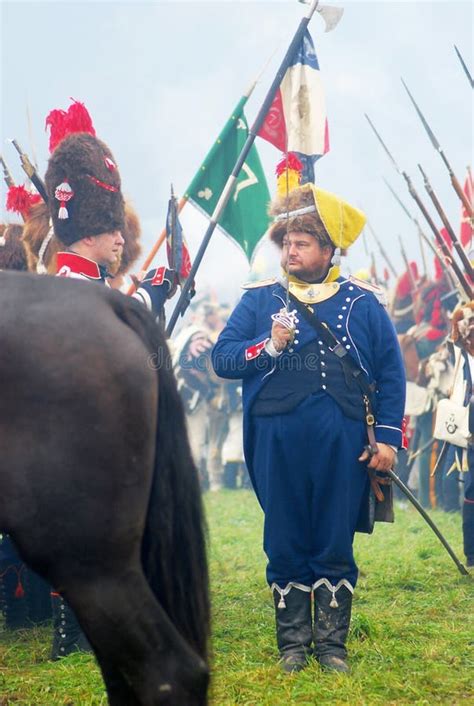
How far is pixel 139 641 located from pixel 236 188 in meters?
3.49

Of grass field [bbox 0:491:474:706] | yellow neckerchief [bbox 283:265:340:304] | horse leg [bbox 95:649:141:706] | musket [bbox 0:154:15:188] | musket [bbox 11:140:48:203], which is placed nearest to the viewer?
horse leg [bbox 95:649:141:706]

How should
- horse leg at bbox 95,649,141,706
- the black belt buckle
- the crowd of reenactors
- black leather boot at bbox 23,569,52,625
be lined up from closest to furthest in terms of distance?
horse leg at bbox 95,649,141,706
the black belt buckle
the crowd of reenactors
black leather boot at bbox 23,569,52,625

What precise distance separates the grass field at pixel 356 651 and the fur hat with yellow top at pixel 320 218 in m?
1.80

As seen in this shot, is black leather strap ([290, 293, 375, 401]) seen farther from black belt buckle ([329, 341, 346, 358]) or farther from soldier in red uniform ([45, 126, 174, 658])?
soldier in red uniform ([45, 126, 174, 658])

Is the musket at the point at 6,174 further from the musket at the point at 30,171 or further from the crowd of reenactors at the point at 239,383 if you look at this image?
the musket at the point at 30,171

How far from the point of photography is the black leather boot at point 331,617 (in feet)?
14.7

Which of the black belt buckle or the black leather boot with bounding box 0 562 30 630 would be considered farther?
the black leather boot with bounding box 0 562 30 630

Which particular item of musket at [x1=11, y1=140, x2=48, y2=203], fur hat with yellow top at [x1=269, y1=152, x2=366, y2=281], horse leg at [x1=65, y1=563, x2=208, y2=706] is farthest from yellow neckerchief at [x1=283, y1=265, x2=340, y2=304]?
horse leg at [x1=65, y1=563, x2=208, y2=706]

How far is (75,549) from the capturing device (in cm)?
281

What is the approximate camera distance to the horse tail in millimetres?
3094

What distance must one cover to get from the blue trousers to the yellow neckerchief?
47 centimetres

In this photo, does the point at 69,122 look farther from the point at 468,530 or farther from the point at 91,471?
the point at 468,530

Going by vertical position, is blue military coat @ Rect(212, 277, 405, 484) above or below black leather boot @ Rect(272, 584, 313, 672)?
above

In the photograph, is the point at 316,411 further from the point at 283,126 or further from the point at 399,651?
the point at 283,126
